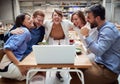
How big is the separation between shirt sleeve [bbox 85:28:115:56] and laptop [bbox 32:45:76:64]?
335 mm

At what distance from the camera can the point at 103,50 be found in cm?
189

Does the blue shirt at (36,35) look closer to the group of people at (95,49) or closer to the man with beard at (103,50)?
the group of people at (95,49)

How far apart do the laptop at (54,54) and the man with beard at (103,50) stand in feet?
1.21

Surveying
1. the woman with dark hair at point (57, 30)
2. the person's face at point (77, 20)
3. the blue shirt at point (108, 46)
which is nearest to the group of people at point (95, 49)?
the blue shirt at point (108, 46)

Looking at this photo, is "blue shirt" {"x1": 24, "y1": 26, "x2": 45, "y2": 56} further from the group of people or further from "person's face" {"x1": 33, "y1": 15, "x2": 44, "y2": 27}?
the group of people

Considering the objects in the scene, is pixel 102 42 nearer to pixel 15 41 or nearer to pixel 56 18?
pixel 15 41

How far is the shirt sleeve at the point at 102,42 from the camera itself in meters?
1.88

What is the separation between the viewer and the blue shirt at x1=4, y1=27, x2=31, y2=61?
205 cm

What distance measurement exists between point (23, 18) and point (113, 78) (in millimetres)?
1210

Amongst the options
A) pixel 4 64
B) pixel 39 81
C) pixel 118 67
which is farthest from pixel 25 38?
pixel 118 67

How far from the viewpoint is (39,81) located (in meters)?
2.12

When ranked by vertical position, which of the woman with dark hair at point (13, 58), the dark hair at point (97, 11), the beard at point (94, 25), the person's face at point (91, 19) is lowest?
the woman with dark hair at point (13, 58)

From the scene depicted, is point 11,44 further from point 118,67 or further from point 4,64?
point 118,67

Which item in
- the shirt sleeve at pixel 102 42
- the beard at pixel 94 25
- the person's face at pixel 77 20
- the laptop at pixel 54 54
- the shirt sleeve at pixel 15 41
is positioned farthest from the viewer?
the person's face at pixel 77 20
